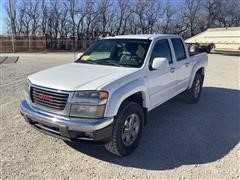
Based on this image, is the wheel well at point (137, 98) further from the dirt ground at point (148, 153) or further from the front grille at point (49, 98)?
the front grille at point (49, 98)

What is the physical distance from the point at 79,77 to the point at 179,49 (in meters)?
2.91

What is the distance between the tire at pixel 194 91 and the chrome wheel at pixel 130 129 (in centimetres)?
279

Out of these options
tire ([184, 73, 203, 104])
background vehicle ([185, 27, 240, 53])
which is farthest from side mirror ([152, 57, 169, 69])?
background vehicle ([185, 27, 240, 53])

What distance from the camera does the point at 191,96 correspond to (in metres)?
6.52

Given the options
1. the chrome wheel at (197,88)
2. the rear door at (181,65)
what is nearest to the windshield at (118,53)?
the rear door at (181,65)

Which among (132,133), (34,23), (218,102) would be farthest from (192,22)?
(132,133)

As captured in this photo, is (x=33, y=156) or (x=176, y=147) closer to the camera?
(x=33, y=156)

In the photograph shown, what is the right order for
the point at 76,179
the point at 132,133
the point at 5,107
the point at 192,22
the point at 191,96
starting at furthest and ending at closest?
the point at 192,22 < the point at 191,96 < the point at 5,107 < the point at 132,133 < the point at 76,179

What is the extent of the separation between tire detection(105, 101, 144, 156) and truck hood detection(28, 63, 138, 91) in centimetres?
49

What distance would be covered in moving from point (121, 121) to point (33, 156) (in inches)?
55.9

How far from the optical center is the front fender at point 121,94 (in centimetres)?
340

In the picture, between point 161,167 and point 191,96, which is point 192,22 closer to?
point 191,96

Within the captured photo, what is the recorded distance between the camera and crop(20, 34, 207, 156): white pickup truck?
3.35m

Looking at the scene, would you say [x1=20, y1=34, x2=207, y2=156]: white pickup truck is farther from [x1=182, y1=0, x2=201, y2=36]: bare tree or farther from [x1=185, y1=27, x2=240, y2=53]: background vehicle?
[x1=182, y1=0, x2=201, y2=36]: bare tree
